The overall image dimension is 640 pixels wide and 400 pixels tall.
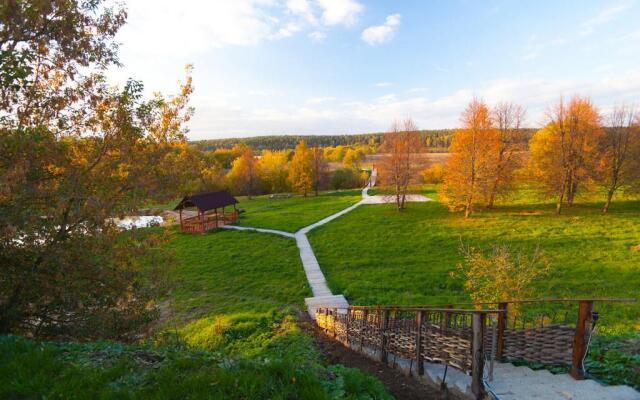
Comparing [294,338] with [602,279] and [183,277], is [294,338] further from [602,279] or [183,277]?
[602,279]

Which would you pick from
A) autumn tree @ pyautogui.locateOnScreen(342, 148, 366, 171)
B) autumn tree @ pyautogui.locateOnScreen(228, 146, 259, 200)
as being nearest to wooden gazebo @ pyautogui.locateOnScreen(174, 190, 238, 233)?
autumn tree @ pyautogui.locateOnScreen(228, 146, 259, 200)

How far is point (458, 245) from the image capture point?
21469 mm

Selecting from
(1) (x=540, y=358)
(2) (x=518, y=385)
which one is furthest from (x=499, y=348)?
(2) (x=518, y=385)

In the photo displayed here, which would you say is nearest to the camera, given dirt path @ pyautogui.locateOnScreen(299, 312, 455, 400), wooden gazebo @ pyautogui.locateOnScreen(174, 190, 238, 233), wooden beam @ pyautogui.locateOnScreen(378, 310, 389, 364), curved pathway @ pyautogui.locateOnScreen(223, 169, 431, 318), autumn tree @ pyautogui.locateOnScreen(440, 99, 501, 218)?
dirt path @ pyautogui.locateOnScreen(299, 312, 455, 400)

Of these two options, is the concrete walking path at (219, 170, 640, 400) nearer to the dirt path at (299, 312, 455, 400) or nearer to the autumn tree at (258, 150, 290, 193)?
the dirt path at (299, 312, 455, 400)

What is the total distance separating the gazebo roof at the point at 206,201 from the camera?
32.1 meters

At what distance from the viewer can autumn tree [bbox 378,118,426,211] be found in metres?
33.0

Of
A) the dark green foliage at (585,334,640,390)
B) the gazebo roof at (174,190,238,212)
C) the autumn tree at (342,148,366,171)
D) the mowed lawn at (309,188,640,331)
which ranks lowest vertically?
the mowed lawn at (309,188,640,331)

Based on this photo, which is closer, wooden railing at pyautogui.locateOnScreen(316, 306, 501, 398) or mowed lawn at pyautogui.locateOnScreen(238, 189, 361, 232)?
wooden railing at pyautogui.locateOnScreen(316, 306, 501, 398)

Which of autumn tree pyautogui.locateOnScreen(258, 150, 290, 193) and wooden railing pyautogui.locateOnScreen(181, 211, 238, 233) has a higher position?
autumn tree pyautogui.locateOnScreen(258, 150, 290, 193)

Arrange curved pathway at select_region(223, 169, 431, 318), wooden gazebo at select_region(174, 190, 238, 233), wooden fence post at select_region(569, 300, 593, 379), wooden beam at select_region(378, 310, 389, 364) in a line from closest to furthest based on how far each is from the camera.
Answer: wooden fence post at select_region(569, 300, 593, 379) < wooden beam at select_region(378, 310, 389, 364) < curved pathway at select_region(223, 169, 431, 318) < wooden gazebo at select_region(174, 190, 238, 233)

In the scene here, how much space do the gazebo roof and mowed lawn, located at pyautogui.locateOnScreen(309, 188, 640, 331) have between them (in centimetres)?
1134

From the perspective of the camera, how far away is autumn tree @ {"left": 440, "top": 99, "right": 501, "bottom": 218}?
1131 inches

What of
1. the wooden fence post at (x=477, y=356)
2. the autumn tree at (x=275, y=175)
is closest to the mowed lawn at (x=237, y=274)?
the wooden fence post at (x=477, y=356)
